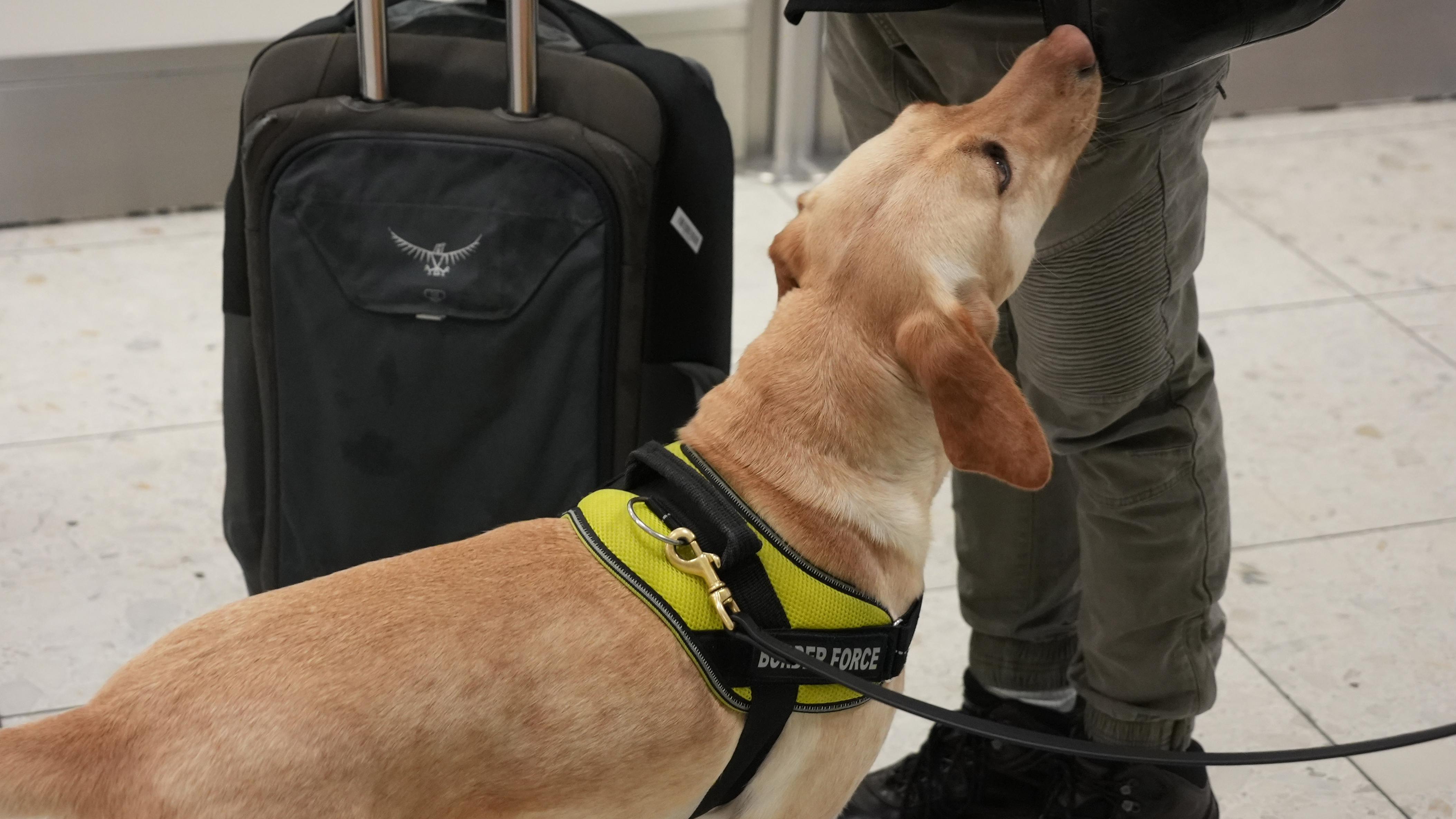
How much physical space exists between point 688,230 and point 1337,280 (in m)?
2.08

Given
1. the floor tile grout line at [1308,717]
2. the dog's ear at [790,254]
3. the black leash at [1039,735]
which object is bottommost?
the floor tile grout line at [1308,717]

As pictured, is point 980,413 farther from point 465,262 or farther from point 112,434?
point 112,434

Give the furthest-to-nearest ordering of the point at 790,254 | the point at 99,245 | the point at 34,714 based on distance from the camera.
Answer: the point at 99,245
the point at 34,714
the point at 790,254

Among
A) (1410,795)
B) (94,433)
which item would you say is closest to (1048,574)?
(1410,795)

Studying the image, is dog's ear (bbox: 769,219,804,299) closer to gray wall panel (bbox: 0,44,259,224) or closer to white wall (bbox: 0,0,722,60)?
white wall (bbox: 0,0,722,60)

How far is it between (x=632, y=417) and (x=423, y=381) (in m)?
0.26

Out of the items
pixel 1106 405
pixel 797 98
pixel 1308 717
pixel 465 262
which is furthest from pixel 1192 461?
pixel 797 98

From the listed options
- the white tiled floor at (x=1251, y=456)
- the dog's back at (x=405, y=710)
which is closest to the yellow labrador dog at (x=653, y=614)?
the dog's back at (x=405, y=710)

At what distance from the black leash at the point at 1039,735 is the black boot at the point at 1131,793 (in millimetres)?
527

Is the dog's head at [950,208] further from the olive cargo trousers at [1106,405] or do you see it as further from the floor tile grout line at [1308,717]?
the floor tile grout line at [1308,717]

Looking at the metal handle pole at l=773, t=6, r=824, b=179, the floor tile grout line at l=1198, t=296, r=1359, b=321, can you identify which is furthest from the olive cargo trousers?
the metal handle pole at l=773, t=6, r=824, b=179

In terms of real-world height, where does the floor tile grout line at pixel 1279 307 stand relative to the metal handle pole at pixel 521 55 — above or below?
below

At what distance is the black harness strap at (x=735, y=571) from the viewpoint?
45.1 inches

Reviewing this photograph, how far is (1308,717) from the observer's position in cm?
190
